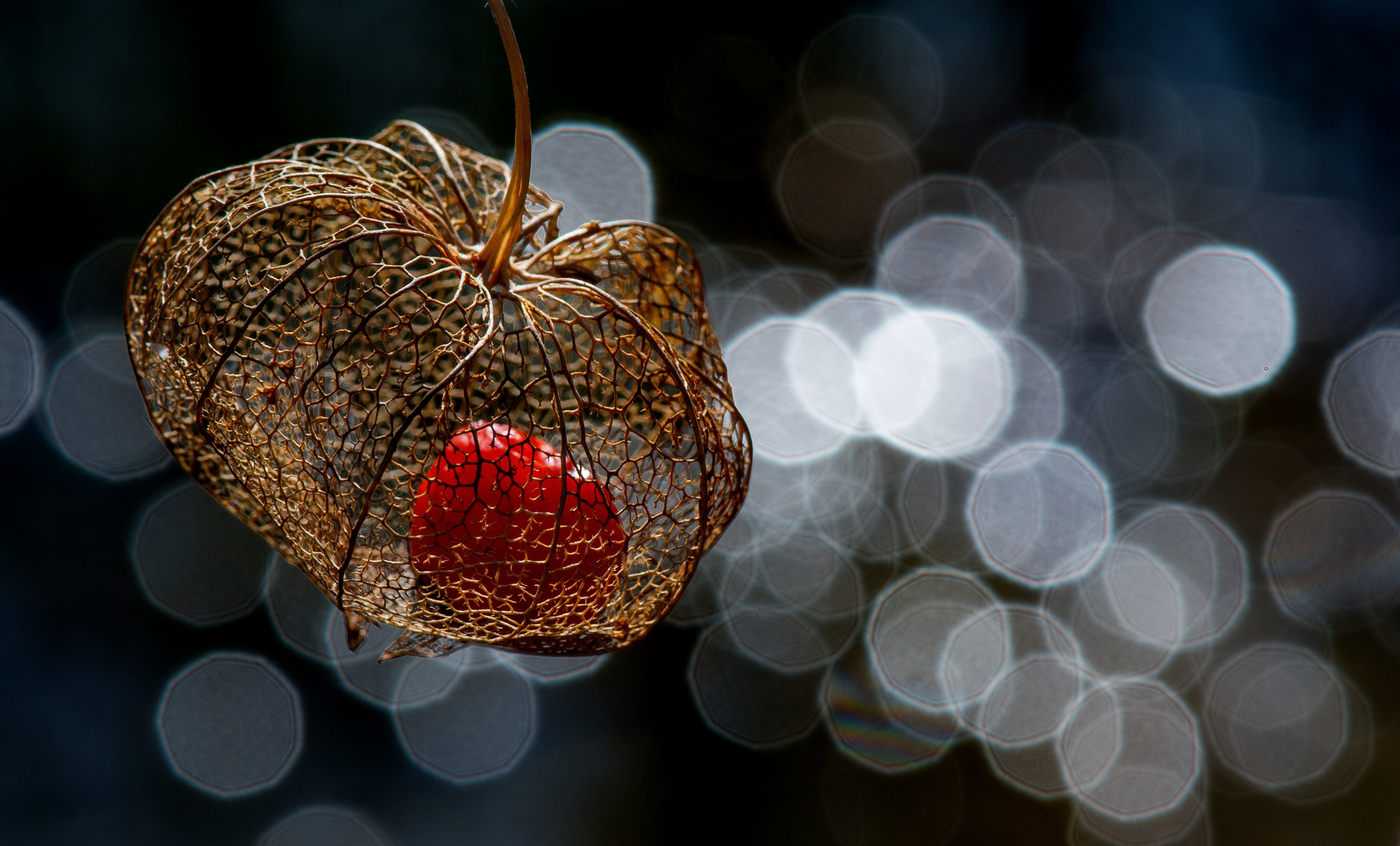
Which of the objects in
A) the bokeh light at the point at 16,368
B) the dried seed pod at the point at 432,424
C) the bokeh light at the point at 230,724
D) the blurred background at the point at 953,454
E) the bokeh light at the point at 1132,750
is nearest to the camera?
the dried seed pod at the point at 432,424

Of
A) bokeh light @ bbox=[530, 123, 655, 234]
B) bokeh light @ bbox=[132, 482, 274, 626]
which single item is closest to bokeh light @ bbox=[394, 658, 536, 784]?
bokeh light @ bbox=[132, 482, 274, 626]

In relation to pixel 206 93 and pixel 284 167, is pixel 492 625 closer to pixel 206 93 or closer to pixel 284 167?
pixel 284 167

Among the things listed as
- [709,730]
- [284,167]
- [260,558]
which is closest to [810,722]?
[709,730]

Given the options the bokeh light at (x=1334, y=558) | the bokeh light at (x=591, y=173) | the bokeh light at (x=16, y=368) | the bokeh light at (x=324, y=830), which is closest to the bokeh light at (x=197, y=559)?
the bokeh light at (x=16, y=368)

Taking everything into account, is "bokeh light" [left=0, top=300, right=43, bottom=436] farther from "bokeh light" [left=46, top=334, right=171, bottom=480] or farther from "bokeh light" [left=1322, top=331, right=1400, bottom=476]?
"bokeh light" [left=1322, top=331, right=1400, bottom=476]

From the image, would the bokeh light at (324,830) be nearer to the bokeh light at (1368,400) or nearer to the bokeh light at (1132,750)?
the bokeh light at (1132,750)

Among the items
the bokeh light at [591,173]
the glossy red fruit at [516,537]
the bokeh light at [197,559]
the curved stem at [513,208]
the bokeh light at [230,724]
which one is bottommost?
the bokeh light at [230,724]
